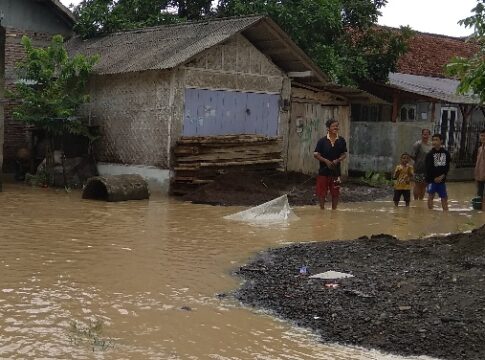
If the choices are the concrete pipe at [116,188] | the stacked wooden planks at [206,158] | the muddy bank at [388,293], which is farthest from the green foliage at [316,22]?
the muddy bank at [388,293]

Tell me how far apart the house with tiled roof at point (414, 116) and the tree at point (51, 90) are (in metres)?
8.22

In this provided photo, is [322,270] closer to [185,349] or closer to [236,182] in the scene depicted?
[185,349]

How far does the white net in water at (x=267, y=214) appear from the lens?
1052cm

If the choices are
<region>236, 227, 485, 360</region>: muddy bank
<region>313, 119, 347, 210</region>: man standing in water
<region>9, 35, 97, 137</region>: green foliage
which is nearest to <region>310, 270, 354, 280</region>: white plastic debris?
<region>236, 227, 485, 360</region>: muddy bank

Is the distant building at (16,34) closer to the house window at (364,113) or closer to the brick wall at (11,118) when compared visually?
the brick wall at (11,118)

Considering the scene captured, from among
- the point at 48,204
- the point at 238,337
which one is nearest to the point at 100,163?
the point at 48,204

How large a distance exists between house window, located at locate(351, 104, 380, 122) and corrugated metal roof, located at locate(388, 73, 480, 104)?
1031mm

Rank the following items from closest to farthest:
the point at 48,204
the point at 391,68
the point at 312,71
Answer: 1. the point at 48,204
2. the point at 312,71
3. the point at 391,68

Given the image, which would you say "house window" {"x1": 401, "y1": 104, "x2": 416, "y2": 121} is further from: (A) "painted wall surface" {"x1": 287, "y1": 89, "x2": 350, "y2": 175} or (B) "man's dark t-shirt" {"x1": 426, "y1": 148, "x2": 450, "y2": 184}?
(B) "man's dark t-shirt" {"x1": 426, "y1": 148, "x2": 450, "y2": 184}

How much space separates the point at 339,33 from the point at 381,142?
3717 millimetres

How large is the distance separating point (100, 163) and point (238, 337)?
38.2 ft

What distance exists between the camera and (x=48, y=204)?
12.0 metres

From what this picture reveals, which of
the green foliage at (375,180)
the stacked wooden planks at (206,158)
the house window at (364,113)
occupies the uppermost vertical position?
the house window at (364,113)

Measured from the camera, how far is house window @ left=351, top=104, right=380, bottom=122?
2030 centimetres
